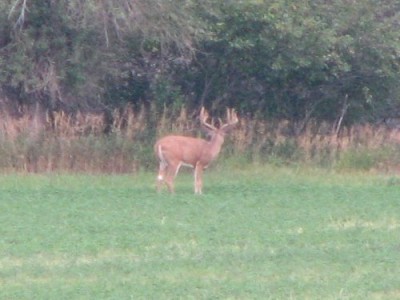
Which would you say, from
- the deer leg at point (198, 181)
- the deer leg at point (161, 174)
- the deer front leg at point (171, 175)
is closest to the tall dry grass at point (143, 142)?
the deer leg at point (161, 174)

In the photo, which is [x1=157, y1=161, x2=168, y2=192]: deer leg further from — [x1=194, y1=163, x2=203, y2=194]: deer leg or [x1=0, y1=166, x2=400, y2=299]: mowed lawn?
[x1=194, y1=163, x2=203, y2=194]: deer leg

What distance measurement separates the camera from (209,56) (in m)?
23.0

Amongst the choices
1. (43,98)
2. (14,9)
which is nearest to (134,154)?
(43,98)

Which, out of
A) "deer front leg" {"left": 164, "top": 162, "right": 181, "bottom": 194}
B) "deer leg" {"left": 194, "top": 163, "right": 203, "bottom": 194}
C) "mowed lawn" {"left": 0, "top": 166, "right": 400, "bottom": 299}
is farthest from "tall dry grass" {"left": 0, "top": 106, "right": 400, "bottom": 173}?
"deer leg" {"left": 194, "top": 163, "right": 203, "bottom": 194}

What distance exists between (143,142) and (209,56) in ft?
8.54

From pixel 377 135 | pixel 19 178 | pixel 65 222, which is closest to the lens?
pixel 65 222

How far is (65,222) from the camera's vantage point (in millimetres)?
14305

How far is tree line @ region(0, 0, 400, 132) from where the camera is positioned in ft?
66.7

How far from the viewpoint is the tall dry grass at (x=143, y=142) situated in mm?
20812

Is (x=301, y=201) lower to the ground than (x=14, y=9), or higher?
lower

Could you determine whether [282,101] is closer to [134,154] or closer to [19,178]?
[134,154]

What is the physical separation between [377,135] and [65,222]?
33.3 ft

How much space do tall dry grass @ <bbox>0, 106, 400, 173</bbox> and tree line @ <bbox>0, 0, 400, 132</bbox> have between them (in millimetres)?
369

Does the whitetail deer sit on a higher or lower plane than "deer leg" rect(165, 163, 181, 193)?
higher
